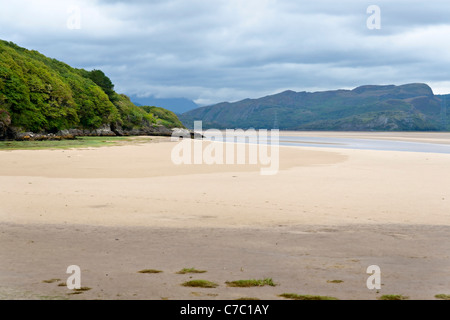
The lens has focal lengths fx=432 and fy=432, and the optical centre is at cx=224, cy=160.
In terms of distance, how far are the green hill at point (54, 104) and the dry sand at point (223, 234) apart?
5476cm

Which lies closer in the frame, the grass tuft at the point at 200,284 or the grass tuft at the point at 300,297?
the grass tuft at the point at 300,297

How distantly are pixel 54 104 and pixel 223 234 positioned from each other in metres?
81.2

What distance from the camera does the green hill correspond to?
73312mm

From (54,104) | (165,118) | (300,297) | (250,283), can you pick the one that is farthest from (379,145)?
(165,118)

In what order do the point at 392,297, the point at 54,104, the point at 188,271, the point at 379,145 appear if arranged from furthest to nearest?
1. the point at 54,104
2. the point at 379,145
3. the point at 188,271
4. the point at 392,297

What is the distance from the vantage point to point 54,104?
8519 cm

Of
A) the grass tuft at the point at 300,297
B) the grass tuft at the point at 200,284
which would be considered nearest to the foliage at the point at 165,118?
the grass tuft at the point at 200,284

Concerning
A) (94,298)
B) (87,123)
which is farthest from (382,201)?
(87,123)

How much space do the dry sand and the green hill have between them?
180 feet

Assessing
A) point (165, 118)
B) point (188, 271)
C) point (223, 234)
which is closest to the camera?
point (188, 271)

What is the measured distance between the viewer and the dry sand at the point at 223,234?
792 centimetres

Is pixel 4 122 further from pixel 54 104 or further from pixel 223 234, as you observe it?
pixel 223 234

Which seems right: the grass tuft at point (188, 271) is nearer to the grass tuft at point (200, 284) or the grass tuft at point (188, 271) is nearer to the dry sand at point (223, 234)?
the dry sand at point (223, 234)
